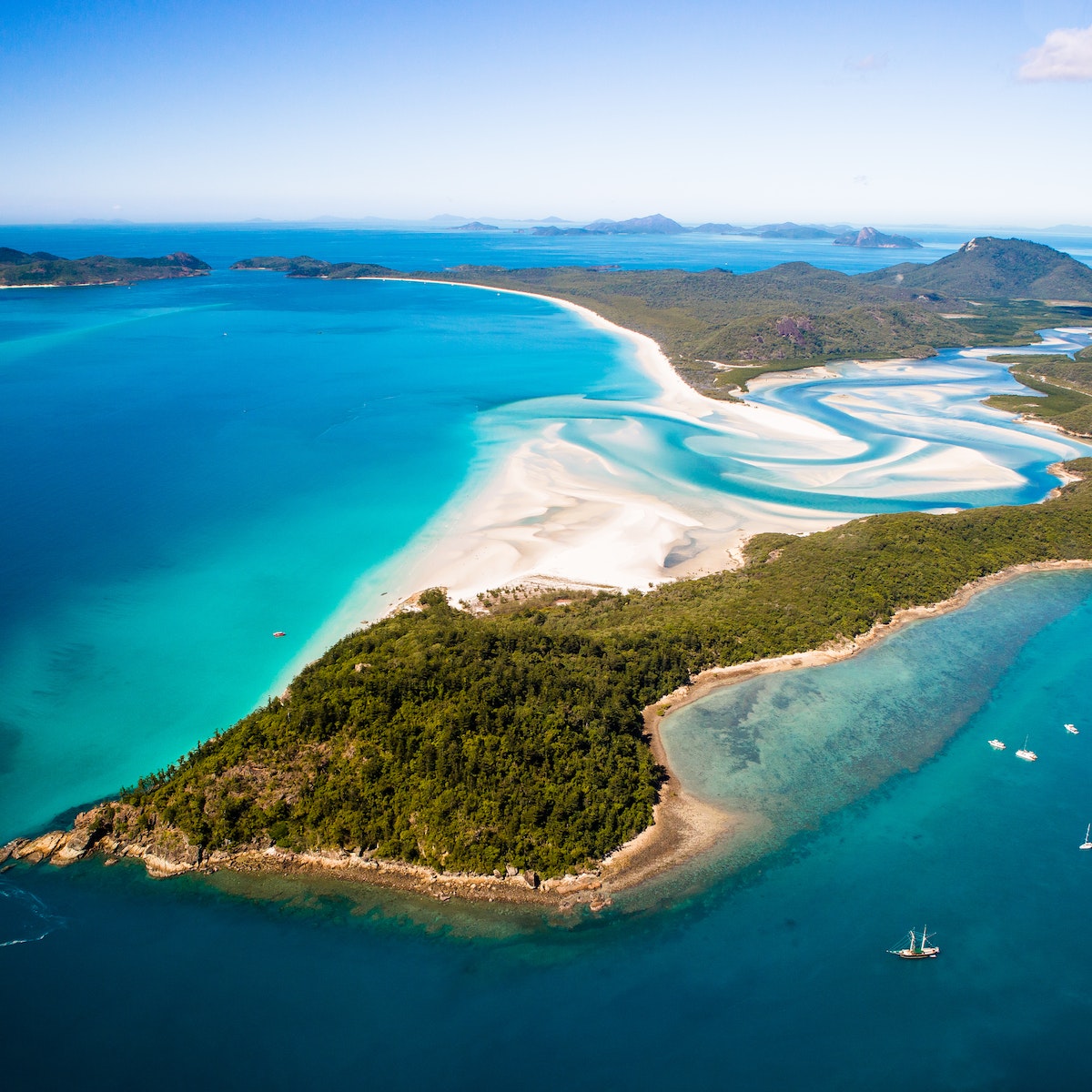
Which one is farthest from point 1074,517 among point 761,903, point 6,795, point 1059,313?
point 1059,313

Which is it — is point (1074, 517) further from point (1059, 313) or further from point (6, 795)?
point (1059, 313)

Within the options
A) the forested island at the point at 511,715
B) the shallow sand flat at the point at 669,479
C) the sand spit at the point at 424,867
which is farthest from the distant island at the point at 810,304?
the sand spit at the point at 424,867

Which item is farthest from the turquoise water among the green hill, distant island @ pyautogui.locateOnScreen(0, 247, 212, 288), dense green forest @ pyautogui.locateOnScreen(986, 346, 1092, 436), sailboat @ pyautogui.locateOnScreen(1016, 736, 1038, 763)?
the green hill

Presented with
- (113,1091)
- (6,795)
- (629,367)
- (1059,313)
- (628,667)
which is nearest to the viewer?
(113,1091)

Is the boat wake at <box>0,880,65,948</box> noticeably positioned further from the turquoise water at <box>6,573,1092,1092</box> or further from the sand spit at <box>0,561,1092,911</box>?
the sand spit at <box>0,561,1092,911</box>

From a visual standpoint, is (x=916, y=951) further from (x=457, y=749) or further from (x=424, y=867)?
(x=457, y=749)

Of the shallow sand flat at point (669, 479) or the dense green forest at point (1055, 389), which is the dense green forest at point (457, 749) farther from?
the dense green forest at point (1055, 389)
